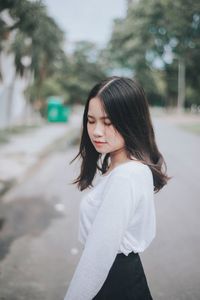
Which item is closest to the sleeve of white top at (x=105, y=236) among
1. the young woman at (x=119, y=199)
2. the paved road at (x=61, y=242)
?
the young woman at (x=119, y=199)

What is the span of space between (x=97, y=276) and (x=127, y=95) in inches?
27.8

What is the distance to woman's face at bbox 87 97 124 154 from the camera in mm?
1572

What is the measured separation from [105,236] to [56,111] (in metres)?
27.0

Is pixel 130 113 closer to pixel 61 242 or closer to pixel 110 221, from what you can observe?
pixel 110 221

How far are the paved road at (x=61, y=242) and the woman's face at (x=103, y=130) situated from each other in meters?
1.72

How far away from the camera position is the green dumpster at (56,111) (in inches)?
1083

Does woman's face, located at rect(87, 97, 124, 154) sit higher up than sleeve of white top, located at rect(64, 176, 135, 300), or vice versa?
woman's face, located at rect(87, 97, 124, 154)

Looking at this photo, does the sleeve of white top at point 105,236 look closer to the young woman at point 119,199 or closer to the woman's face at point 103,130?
the young woman at point 119,199

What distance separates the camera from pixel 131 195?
4.64ft

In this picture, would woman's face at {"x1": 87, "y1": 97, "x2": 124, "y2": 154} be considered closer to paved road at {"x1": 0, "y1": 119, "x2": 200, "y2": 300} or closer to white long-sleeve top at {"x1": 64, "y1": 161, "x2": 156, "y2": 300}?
white long-sleeve top at {"x1": 64, "y1": 161, "x2": 156, "y2": 300}

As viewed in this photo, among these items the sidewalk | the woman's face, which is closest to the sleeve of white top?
the woman's face

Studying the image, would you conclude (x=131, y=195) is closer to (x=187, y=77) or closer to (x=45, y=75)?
(x=187, y=77)

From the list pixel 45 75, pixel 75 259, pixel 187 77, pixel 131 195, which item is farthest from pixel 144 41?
pixel 45 75

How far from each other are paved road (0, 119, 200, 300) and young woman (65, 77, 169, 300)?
1.69 m
